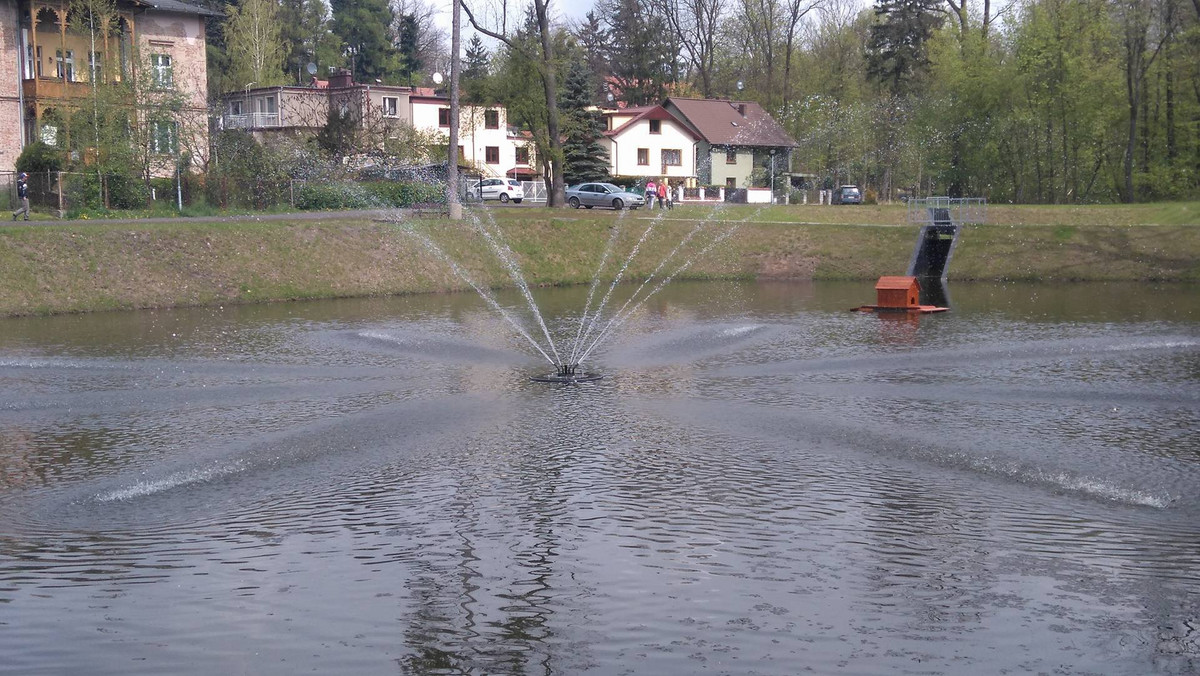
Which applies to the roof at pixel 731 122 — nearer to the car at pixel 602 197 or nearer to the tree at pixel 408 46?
the car at pixel 602 197

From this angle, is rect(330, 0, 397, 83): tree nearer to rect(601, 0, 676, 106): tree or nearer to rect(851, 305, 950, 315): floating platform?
rect(601, 0, 676, 106): tree

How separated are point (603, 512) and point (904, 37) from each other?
295ft

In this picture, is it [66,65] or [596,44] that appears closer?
[66,65]

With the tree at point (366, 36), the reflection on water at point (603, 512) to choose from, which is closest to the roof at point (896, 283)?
the reflection on water at point (603, 512)

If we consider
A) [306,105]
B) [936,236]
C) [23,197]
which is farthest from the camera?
[306,105]

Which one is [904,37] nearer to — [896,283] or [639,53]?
[639,53]

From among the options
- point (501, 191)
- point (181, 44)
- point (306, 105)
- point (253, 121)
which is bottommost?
point (501, 191)

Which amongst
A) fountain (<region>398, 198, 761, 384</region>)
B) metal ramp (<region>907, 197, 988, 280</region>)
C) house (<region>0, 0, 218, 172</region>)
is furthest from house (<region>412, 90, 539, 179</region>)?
metal ramp (<region>907, 197, 988, 280</region>)

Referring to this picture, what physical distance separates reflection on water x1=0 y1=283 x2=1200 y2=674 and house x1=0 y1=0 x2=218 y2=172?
3135 cm

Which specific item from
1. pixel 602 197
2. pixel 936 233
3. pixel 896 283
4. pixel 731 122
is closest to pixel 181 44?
pixel 602 197

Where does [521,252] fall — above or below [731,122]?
below

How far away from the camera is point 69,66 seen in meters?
64.9

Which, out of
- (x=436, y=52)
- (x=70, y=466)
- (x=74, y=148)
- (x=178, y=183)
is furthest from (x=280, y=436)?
(x=436, y=52)

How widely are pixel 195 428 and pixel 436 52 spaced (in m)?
131
